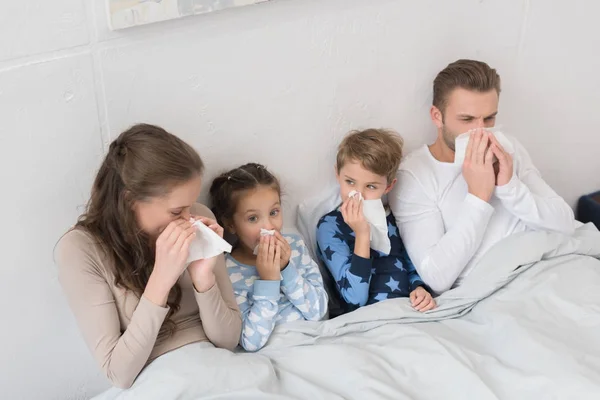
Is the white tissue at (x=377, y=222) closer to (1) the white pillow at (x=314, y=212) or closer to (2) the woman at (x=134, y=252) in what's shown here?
(1) the white pillow at (x=314, y=212)

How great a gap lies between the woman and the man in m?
0.69

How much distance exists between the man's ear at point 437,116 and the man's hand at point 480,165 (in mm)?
149

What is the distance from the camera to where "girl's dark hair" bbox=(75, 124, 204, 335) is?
152 centimetres

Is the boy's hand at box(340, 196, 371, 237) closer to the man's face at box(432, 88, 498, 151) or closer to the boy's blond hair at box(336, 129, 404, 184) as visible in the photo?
the boy's blond hair at box(336, 129, 404, 184)

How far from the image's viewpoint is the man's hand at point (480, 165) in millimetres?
1988

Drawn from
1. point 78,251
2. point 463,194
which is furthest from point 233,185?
point 463,194

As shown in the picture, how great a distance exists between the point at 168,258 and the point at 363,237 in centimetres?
63

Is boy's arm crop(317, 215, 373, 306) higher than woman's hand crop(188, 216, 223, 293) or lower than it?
lower

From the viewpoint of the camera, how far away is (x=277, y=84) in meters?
1.90

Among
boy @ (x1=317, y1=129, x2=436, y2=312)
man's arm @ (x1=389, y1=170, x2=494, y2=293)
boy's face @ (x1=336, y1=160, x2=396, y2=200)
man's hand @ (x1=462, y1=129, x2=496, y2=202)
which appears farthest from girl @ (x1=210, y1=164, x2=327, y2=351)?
man's hand @ (x1=462, y1=129, x2=496, y2=202)

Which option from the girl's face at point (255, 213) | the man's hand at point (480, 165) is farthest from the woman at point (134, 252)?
the man's hand at point (480, 165)

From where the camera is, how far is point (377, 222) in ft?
6.63

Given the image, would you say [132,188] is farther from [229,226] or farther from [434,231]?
[434,231]

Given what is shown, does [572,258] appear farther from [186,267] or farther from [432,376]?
[186,267]
